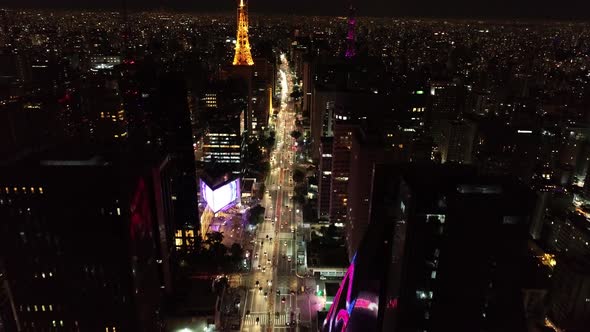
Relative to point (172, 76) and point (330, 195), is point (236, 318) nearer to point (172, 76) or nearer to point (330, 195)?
point (330, 195)

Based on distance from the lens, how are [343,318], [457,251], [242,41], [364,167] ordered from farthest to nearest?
[242,41] < [364,167] < [343,318] < [457,251]

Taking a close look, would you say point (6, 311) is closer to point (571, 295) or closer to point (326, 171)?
point (326, 171)

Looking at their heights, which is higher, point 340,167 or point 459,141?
point 340,167

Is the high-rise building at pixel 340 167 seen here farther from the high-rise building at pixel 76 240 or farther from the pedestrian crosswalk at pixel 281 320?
the high-rise building at pixel 76 240

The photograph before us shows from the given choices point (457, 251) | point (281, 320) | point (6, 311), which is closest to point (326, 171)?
point (281, 320)

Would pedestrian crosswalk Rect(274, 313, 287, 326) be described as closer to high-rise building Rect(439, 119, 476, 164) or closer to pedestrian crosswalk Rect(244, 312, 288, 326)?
pedestrian crosswalk Rect(244, 312, 288, 326)

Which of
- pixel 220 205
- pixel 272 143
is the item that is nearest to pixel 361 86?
pixel 272 143
